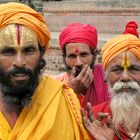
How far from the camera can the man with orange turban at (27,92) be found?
286 centimetres

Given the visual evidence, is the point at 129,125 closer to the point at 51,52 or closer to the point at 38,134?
the point at 38,134

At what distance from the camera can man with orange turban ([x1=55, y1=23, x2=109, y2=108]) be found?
13.4 feet

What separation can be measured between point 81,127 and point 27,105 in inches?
15.2

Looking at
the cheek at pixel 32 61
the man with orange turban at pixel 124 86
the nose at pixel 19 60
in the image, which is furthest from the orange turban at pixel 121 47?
the nose at pixel 19 60

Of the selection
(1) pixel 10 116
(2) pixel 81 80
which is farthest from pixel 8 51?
(2) pixel 81 80

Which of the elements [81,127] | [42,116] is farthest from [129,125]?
[42,116]

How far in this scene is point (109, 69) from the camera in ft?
11.7

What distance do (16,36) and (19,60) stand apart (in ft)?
0.57

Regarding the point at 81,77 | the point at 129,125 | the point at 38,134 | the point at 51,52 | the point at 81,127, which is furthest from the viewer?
the point at 51,52

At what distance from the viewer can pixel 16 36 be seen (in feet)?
9.62

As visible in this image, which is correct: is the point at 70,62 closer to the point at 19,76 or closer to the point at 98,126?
the point at 98,126

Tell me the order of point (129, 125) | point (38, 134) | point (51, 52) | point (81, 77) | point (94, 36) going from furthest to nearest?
point (51, 52)
point (94, 36)
point (81, 77)
point (129, 125)
point (38, 134)

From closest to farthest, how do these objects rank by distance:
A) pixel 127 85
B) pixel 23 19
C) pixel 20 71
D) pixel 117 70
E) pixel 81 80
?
pixel 20 71
pixel 23 19
pixel 127 85
pixel 117 70
pixel 81 80

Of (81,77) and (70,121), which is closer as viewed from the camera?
(70,121)
